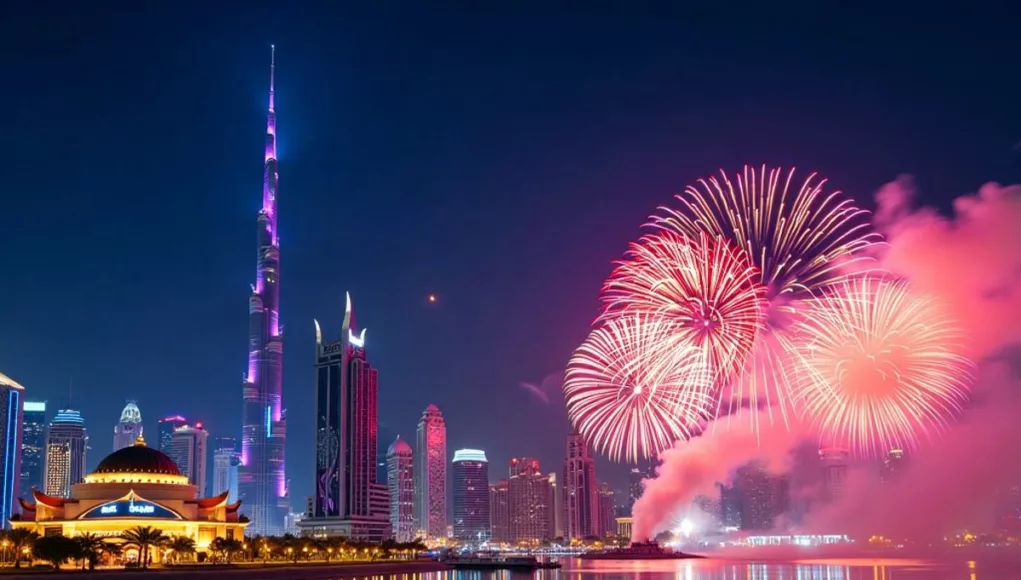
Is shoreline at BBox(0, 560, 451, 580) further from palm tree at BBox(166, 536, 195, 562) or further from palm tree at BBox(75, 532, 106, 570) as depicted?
palm tree at BBox(166, 536, 195, 562)

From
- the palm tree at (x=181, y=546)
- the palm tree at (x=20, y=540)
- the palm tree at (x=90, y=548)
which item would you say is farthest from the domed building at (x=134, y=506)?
the palm tree at (x=90, y=548)

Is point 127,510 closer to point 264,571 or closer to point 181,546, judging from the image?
point 181,546

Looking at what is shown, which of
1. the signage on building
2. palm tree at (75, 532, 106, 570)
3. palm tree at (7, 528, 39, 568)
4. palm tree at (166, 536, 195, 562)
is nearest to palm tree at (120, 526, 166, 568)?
palm tree at (166, 536, 195, 562)

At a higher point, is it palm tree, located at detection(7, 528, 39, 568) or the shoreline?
palm tree, located at detection(7, 528, 39, 568)

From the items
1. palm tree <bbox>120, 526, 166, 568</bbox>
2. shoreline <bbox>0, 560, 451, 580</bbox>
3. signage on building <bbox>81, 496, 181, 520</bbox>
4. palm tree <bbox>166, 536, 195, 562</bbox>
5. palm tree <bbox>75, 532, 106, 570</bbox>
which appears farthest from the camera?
signage on building <bbox>81, 496, 181, 520</bbox>

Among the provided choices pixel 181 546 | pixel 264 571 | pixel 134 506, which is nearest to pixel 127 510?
pixel 134 506

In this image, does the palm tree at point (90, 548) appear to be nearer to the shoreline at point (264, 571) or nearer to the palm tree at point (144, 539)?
the shoreline at point (264, 571)

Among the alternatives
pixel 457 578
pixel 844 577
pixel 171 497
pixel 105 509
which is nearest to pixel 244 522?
pixel 171 497
